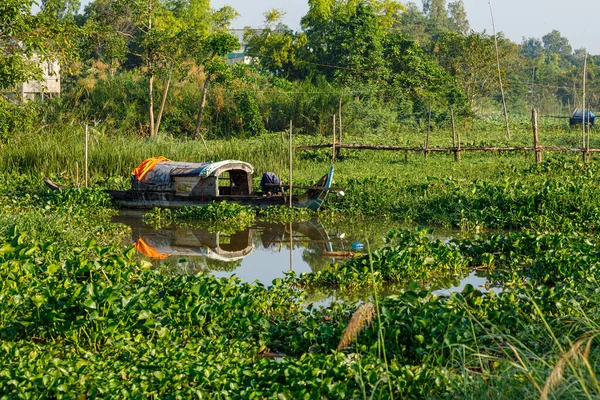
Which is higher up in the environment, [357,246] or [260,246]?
[357,246]

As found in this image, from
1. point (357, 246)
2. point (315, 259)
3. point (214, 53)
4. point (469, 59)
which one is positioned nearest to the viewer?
point (315, 259)

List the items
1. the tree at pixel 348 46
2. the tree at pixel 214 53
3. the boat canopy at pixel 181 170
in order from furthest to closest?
1. the tree at pixel 348 46
2. the tree at pixel 214 53
3. the boat canopy at pixel 181 170

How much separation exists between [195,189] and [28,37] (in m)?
4.22

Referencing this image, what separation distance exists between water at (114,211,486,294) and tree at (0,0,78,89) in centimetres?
354

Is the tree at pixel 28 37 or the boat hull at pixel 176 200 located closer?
the boat hull at pixel 176 200

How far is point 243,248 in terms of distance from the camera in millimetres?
11719

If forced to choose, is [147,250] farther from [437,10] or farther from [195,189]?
[437,10]

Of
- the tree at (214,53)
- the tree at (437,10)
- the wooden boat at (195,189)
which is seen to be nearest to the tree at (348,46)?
the tree at (214,53)

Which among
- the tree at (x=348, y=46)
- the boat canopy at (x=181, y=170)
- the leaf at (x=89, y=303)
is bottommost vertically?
the leaf at (x=89, y=303)

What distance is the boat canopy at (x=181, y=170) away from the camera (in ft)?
47.5

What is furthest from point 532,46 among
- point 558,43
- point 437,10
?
point 437,10

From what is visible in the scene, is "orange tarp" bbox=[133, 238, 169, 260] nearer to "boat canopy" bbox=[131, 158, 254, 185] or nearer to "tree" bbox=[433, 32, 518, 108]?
"boat canopy" bbox=[131, 158, 254, 185]

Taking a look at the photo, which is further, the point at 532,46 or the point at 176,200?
the point at 532,46

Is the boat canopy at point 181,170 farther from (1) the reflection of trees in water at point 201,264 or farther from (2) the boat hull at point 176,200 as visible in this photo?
(1) the reflection of trees in water at point 201,264
